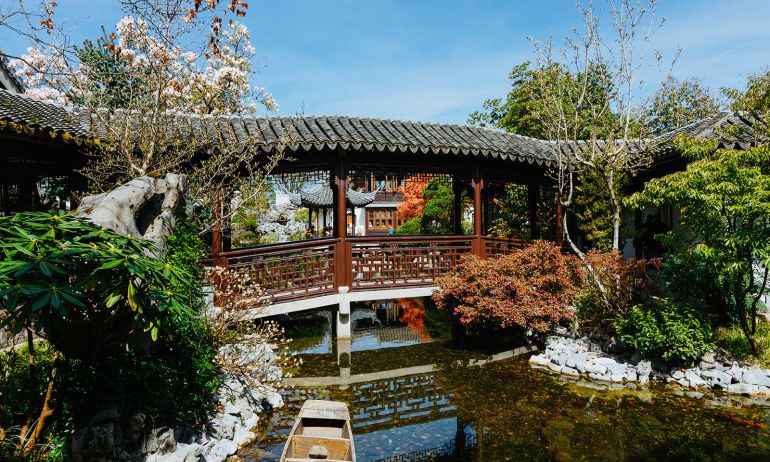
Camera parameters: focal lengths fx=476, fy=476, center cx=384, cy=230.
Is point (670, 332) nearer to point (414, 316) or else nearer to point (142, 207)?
point (414, 316)

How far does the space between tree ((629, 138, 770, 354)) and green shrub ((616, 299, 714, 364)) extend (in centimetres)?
65

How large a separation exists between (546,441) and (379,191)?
3092 centimetres

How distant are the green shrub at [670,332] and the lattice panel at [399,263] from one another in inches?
149

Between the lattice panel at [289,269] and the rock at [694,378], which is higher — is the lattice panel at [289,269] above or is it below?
above

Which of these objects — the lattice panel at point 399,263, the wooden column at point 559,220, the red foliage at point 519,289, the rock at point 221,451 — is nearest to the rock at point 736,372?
the red foliage at point 519,289

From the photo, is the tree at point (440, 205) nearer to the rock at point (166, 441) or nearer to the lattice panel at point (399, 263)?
the lattice panel at point (399, 263)

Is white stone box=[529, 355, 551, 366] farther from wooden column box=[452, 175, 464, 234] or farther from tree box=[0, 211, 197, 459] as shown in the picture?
tree box=[0, 211, 197, 459]

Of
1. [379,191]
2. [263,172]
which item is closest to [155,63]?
[263,172]

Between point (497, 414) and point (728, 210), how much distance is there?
4.32 meters

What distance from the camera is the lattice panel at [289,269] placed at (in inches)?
348

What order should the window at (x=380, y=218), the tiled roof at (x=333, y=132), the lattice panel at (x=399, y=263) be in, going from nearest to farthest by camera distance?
the tiled roof at (x=333, y=132) → the lattice panel at (x=399, y=263) → the window at (x=380, y=218)

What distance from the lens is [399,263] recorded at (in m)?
10.3

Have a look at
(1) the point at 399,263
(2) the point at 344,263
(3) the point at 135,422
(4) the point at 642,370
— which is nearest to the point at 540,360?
(4) the point at 642,370

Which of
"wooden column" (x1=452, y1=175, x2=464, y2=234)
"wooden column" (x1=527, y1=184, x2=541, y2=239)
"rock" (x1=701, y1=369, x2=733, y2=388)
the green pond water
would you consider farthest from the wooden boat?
"wooden column" (x1=527, y1=184, x2=541, y2=239)
